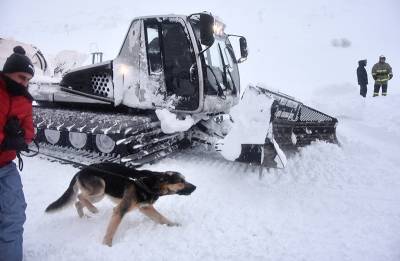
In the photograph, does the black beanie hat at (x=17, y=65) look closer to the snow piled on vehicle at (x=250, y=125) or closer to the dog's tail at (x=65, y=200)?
the dog's tail at (x=65, y=200)

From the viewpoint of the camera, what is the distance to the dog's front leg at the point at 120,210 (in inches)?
136

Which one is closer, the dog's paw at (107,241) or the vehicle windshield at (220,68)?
the dog's paw at (107,241)

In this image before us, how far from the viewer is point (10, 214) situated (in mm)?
2818

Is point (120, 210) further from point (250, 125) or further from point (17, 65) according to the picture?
point (250, 125)

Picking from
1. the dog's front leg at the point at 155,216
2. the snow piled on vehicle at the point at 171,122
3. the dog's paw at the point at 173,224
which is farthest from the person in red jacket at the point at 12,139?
the snow piled on vehicle at the point at 171,122

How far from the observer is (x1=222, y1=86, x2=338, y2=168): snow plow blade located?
484cm

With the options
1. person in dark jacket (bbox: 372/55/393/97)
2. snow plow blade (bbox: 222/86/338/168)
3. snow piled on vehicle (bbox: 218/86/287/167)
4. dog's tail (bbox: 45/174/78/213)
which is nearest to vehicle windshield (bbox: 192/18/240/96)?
snow plow blade (bbox: 222/86/338/168)

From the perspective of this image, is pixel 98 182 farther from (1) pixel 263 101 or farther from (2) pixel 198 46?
(2) pixel 198 46

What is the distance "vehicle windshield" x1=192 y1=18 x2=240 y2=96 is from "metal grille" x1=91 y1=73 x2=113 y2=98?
1696 millimetres

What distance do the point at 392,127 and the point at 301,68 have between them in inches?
668

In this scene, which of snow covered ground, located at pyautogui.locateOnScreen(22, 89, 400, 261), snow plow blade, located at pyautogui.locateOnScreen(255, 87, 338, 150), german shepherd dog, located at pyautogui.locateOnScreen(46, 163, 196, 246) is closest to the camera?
snow covered ground, located at pyautogui.locateOnScreen(22, 89, 400, 261)

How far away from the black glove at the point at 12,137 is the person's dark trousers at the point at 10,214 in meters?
0.25

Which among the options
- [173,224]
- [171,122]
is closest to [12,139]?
[173,224]

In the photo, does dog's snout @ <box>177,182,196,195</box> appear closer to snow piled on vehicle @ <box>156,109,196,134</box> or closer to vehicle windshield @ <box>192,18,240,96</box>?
snow piled on vehicle @ <box>156,109,196,134</box>
